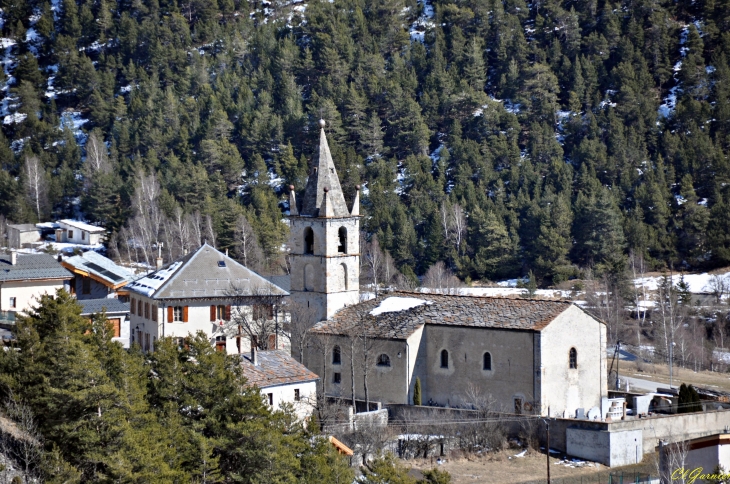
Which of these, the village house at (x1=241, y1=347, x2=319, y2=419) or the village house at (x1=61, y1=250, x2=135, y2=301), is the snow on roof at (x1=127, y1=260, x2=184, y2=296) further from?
the village house at (x1=241, y1=347, x2=319, y2=419)

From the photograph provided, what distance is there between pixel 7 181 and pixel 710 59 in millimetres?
70239

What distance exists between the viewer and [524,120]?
128500 millimetres

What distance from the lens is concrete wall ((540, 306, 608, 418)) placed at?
183 feet

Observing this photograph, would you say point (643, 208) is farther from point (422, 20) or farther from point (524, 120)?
point (422, 20)

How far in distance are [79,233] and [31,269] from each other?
3489 centimetres

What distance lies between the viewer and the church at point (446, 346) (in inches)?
2205

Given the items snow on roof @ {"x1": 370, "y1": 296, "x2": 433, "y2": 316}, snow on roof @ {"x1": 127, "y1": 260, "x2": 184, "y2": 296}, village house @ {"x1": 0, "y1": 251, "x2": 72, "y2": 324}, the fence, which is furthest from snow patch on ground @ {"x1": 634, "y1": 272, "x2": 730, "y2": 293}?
the fence

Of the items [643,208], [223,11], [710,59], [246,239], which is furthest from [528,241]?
[223,11]

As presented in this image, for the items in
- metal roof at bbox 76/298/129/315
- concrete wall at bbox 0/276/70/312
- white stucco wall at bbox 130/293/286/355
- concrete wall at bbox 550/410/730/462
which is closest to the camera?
concrete wall at bbox 550/410/730/462

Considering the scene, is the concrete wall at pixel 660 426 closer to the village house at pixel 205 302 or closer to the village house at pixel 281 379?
the village house at pixel 281 379

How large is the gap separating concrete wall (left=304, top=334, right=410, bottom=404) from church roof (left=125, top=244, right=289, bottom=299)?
5826 mm

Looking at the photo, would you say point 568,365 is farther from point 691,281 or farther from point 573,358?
point 691,281

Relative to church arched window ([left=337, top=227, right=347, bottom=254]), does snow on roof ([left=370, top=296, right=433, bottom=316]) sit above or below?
below

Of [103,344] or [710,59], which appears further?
[710,59]
